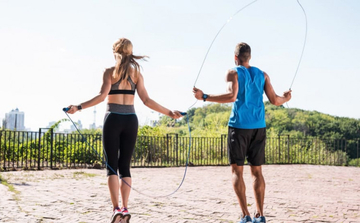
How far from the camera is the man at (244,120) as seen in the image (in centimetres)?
418

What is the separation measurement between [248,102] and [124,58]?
4.70ft

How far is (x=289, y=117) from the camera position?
6325 cm

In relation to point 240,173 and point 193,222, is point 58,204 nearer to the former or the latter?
point 193,222

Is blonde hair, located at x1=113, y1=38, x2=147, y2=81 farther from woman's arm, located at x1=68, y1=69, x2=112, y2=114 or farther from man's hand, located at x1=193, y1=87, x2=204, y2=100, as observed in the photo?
man's hand, located at x1=193, y1=87, x2=204, y2=100

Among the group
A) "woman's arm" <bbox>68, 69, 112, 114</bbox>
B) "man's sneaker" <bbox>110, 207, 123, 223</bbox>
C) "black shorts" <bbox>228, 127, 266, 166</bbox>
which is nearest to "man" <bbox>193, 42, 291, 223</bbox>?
"black shorts" <bbox>228, 127, 266, 166</bbox>

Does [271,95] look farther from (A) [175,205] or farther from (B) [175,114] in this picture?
(A) [175,205]

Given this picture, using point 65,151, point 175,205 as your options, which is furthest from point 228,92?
point 65,151

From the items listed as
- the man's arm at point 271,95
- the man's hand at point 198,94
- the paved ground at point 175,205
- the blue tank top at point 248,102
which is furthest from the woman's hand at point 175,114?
the paved ground at point 175,205

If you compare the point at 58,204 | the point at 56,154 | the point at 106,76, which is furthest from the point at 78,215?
the point at 56,154

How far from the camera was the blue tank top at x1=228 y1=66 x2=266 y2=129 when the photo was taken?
4.20m

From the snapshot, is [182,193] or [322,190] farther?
[322,190]

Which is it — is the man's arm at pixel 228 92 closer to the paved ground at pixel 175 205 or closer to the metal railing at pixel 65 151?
the paved ground at pixel 175 205

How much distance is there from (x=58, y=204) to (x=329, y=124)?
206 feet

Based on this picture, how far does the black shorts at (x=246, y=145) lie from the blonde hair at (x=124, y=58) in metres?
1.27
